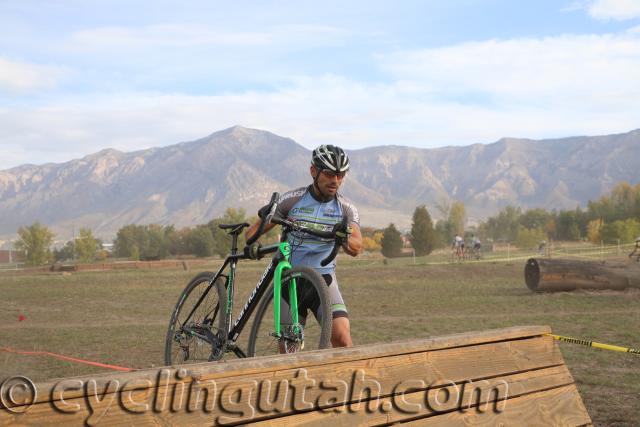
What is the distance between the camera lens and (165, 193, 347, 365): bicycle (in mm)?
5461

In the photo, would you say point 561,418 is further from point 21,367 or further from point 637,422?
point 21,367

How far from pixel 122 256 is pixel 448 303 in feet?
520

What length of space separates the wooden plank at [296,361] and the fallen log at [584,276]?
18.2m

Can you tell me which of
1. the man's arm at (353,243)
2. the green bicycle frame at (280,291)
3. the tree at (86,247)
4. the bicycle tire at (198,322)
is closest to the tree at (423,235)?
the tree at (86,247)

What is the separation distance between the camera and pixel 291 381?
10.8ft

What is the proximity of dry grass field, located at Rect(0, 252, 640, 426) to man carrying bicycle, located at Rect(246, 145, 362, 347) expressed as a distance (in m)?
3.02

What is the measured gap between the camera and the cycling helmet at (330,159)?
5895mm

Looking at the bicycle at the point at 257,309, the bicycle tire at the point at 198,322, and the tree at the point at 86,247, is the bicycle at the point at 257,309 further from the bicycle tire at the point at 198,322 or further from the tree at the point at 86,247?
the tree at the point at 86,247

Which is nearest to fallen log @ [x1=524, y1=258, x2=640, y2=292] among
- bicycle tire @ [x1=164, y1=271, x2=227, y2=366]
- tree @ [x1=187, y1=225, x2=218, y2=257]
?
bicycle tire @ [x1=164, y1=271, x2=227, y2=366]

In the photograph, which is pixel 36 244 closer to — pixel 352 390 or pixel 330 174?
pixel 330 174

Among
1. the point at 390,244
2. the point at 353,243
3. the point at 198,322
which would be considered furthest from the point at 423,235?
the point at 353,243

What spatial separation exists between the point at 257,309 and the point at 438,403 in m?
2.43

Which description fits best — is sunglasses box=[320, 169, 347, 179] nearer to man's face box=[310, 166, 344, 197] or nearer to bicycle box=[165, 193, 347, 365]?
man's face box=[310, 166, 344, 197]

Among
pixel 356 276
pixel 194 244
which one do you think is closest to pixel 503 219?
pixel 194 244
